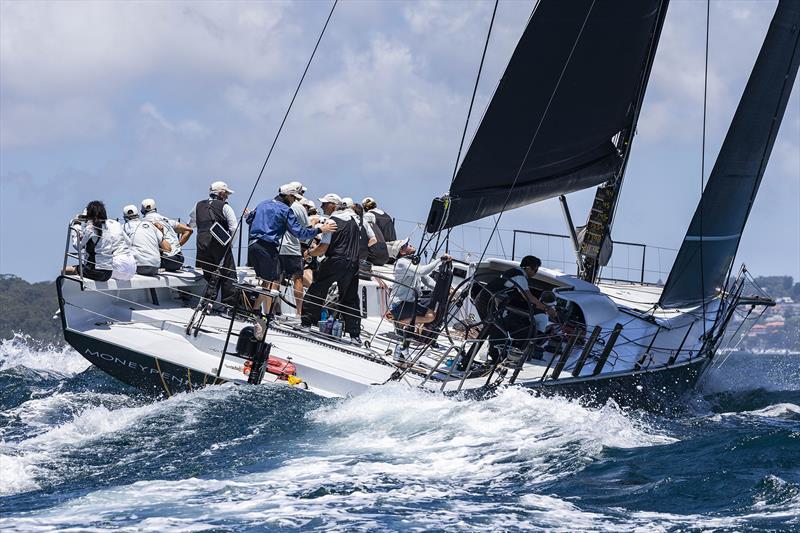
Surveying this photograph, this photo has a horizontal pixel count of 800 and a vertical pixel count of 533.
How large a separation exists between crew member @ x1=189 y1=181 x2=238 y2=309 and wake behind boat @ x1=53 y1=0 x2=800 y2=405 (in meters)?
A: 0.39

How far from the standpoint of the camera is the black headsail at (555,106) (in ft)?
40.0

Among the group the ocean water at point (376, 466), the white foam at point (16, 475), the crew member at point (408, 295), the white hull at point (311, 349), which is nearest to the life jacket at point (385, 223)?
the white hull at point (311, 349)

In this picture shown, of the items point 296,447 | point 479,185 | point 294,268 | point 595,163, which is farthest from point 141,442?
point 595,163

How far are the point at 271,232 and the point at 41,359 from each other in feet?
18.5

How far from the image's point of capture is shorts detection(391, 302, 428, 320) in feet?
39.7

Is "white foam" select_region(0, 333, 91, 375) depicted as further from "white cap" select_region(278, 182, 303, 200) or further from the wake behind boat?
"white cap" select_region(278, 182, 303, 200)

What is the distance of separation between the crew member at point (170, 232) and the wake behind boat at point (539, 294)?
0.23 metres

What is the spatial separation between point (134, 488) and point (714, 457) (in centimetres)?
439

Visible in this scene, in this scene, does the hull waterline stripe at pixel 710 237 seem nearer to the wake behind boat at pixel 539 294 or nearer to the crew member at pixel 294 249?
the wake behind boat at pixel 539 294

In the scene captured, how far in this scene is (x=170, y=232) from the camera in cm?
1367

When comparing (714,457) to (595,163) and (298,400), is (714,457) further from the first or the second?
(595,163)

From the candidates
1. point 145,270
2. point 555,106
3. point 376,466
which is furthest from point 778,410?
point 145,270

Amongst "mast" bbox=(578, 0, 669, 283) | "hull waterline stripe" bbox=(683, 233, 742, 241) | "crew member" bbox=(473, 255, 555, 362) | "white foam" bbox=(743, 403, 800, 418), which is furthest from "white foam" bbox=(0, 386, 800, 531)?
"mast" bbox=(578, 0, 669, 283)

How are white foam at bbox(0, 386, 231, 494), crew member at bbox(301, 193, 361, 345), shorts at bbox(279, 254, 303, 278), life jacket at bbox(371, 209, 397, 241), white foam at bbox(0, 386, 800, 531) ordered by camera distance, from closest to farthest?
white foam at bbox(0, 386, 800, 531) → white foam at bbox(0, 386, 231, 494) → crew member at bbox(301, 193, 361, 345) → shorts at bbox(279, 254, 303, 278) → life jacket at bbox(371, 209, 397, 241)
